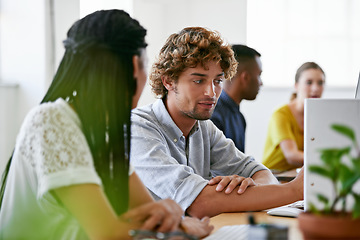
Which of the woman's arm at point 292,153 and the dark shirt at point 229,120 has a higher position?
the dark shirt at point 229,120

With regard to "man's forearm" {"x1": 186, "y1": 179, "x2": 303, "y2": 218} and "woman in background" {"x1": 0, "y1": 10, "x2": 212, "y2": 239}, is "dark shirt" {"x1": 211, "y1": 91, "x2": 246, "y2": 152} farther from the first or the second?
"woman in background" {"x1": 0, "y1": 10, "x2": 212, "y2": 239}

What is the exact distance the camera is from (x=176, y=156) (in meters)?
1.90

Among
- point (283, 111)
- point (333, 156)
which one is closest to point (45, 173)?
point (333, 156)

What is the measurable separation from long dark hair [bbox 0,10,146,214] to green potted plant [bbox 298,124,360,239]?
1.60 ft

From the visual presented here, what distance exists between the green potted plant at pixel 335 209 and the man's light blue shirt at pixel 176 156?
83 centimetres

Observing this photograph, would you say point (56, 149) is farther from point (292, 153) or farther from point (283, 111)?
point (283, 111)

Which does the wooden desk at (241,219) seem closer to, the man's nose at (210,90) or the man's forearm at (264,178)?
the man's forearm at (264,178)

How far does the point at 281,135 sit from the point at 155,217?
2.30 meters

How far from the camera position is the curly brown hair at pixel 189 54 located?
1.95 meters

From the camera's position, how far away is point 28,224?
3.85 feet

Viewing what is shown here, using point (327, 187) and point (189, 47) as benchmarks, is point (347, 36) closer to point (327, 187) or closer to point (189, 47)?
point (189, 47)

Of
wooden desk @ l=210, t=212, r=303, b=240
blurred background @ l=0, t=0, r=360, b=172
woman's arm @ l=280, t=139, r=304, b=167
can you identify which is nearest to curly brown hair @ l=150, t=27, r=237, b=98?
wooden desk @ l=210, t=212, r=303, b=240

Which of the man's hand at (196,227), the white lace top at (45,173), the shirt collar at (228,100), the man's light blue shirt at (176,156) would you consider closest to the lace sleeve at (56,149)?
the white lace top at (45,173)

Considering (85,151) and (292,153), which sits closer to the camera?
(85,151)
